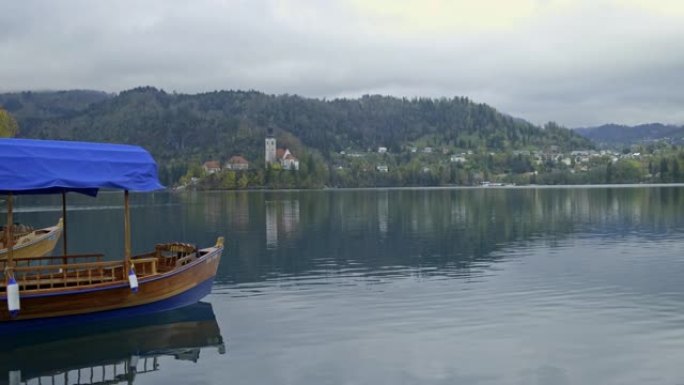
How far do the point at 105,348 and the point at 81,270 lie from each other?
3410 mm

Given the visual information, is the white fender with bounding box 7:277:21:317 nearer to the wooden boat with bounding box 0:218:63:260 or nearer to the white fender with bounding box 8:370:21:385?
the white fender with bounding box 8:370:21:385

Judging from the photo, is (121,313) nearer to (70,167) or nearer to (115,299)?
(115,299)

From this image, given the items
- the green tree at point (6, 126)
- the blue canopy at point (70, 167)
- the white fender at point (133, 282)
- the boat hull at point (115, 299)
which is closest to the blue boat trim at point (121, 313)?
the boat hull at point (115, 299)

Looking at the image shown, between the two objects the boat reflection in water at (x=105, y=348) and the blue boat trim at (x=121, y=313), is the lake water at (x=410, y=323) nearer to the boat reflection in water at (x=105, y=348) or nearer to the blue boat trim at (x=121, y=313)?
the boat reflection in water at (x=105, y=348)

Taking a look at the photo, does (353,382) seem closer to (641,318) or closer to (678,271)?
(641,318)

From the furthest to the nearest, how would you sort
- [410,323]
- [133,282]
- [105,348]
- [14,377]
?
1. [410,323]
2. [133,282]
3. [105,348]
4. [14,377]

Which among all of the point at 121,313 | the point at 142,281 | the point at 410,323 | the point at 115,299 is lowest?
the point at 410,323

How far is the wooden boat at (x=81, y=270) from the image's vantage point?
20.4 m

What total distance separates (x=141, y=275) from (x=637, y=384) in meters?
16.4

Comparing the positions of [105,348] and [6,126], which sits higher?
[6,126]

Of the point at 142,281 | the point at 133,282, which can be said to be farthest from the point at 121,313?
the point at 133,282

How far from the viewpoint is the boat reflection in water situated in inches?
689

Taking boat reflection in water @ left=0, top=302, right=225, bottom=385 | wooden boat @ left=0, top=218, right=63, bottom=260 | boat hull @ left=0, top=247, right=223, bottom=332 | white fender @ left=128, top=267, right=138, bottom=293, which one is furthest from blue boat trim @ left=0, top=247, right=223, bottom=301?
wooden boat @ left=0, top=218, right=63, bottom=260

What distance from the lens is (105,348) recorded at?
1988 cm
